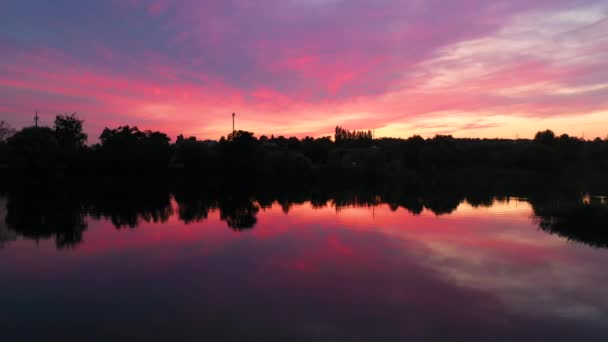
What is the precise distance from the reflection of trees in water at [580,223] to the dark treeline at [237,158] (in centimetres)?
4160

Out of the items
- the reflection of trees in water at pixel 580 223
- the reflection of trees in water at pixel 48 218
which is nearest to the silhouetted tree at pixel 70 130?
the reflection of trees in water at pixel 48 218

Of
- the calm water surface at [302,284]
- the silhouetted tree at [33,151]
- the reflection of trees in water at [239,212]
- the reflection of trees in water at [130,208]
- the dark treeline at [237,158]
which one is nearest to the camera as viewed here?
the calm water surface at [302,284]

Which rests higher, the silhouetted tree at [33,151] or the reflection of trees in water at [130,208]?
the silhouetted tree at [33,151]

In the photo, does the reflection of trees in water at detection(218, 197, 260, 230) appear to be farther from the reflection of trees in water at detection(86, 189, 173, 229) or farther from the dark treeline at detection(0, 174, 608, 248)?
the reflection of trees in water at detection(86, 189, 173, 229)

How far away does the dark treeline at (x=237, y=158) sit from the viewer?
51.9m

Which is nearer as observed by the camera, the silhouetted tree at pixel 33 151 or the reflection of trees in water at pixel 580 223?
the reflection of trees in water at pixel 580 223

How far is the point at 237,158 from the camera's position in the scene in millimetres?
59562

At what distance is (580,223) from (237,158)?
146 ft

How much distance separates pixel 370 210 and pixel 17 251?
886 inches

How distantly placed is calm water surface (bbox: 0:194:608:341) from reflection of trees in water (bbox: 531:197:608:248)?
90cm

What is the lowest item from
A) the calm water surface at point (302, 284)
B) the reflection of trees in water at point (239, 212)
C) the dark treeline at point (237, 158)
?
the calm water surface at point (302, 284)

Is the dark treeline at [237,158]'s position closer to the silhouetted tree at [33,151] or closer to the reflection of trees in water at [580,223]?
the silhouetted tree at [33,151]

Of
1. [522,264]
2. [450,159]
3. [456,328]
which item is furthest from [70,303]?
[450,159]

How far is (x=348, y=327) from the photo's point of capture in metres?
9.59
